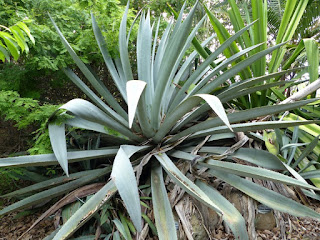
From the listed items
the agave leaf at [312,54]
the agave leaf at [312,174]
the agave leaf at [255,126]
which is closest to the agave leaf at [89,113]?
the agave leaf at [255,126]

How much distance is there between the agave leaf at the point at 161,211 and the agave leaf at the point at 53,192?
0.32 meters

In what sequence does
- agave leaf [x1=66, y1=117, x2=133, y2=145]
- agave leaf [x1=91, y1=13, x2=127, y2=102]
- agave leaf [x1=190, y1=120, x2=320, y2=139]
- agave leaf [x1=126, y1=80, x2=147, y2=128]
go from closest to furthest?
agave leaf [x1=126, y1=80, x2=147, y2=128] < agave leaf [x1=190, y1=120, x2=320, y2=139] < agave leaf [x1=66, y1=117, x2=133, y2=145] < agave leaf [x1=91, y1=13, x2=127, y2=102]

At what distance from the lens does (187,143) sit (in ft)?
5.55

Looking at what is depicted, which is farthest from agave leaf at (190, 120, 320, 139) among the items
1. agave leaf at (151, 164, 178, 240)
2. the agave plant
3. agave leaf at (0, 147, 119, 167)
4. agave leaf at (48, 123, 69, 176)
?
agave leaf at (48, 123, 69, 176)

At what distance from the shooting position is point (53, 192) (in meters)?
1.43

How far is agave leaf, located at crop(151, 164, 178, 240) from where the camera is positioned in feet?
3.58

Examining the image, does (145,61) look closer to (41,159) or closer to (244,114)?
(244,114)

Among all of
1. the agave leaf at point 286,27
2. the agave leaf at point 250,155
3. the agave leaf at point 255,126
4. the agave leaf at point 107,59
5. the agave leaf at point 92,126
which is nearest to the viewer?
the agave leaf at point 255,126

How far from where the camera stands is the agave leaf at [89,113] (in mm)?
1188

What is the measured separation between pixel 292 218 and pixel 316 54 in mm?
1091

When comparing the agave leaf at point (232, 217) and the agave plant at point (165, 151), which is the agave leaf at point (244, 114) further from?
the agave leaf at point (232, 217)

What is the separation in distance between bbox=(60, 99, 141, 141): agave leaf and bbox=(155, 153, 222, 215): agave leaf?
0.27m

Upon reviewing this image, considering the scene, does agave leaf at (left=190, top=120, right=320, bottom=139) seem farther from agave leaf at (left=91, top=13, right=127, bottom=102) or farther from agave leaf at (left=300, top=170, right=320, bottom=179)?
agave leaf at (left=91, top=13, right=127, bottom=102)

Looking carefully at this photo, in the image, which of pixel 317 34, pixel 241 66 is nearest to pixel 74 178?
pixel 241 66
